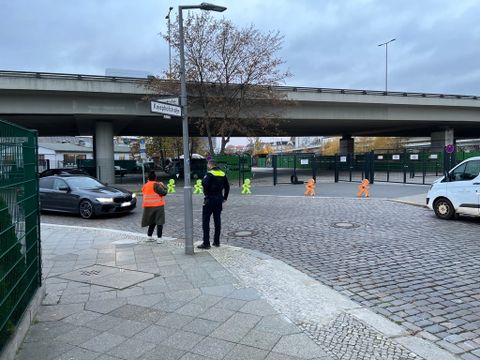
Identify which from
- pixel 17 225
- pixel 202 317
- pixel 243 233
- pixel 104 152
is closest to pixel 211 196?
pixel 243 233

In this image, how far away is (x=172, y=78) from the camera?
25.7 meters

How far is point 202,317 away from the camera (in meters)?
4.35

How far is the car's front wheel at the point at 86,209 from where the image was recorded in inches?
504

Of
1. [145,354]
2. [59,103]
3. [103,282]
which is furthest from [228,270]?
[59,103]

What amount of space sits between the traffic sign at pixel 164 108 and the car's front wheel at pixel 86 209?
6905 mm

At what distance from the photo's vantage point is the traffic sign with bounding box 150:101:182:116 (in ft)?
Answer: 22.6

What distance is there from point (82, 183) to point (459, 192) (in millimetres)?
11742

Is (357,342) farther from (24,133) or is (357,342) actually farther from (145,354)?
(24,133)

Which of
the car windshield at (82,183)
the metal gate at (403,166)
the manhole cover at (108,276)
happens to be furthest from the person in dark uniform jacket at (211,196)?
the metal gate at (403,166)

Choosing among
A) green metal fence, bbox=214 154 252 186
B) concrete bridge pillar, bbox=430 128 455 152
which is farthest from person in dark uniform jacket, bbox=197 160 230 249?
concrete bridge pillar, bbox=430 128 455 152

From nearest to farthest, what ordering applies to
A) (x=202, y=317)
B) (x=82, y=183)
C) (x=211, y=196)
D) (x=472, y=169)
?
(x=202, y=317) → (x=211, y=196) → (x=472, y=169) → (x=82, y=183)

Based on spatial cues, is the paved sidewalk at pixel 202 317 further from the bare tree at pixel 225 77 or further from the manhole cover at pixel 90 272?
the bare tree at pixel 225 77

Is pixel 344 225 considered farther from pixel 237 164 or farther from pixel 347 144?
pixel 347 144

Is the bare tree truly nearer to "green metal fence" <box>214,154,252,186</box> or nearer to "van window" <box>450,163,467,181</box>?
"green metal fence" <box>214,154,252,186</box>
